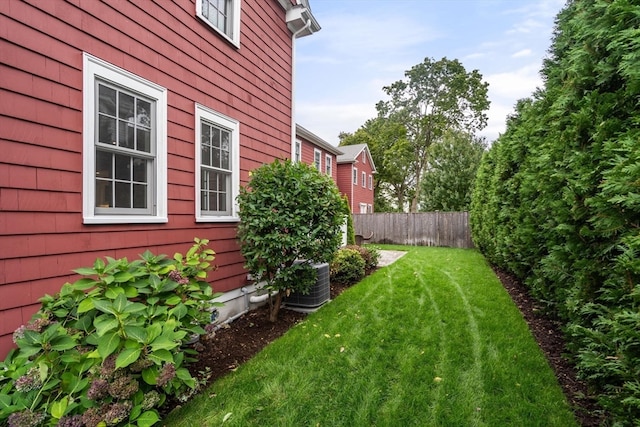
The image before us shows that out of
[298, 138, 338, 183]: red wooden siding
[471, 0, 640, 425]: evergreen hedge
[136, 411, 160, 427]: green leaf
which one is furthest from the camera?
[298, 138, 338, 183]: red wooden siding

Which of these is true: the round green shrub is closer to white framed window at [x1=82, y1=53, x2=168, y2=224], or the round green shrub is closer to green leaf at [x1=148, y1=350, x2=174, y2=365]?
white framed window at [x1=82, y1=53, x2=168, y2=224]

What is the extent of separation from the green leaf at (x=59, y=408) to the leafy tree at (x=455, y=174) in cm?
1957

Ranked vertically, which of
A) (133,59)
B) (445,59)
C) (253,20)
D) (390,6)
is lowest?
(133,59)

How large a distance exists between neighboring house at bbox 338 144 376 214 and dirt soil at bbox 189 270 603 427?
15221 mm

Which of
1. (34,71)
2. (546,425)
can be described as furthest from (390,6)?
(546,425)

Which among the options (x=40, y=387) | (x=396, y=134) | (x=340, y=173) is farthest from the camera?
(x=396, y=134)

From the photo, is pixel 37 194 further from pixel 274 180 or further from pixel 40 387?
pixel 274 180

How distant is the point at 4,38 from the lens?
2.39m

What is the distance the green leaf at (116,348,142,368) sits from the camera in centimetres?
190

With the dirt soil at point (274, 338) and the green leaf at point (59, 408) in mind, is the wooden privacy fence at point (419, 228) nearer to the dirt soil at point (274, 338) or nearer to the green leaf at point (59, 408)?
the dirt soil at point (274, 338)

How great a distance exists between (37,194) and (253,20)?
14.1ft

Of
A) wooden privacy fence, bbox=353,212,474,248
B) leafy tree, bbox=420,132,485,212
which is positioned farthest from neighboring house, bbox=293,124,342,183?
leafy tree, bbox=420,132,485,212

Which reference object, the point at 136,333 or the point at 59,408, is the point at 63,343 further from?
the point at 136,333

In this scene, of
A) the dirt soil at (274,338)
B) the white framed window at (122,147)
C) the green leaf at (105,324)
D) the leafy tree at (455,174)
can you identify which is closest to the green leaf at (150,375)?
the green leaf at (105,324)
